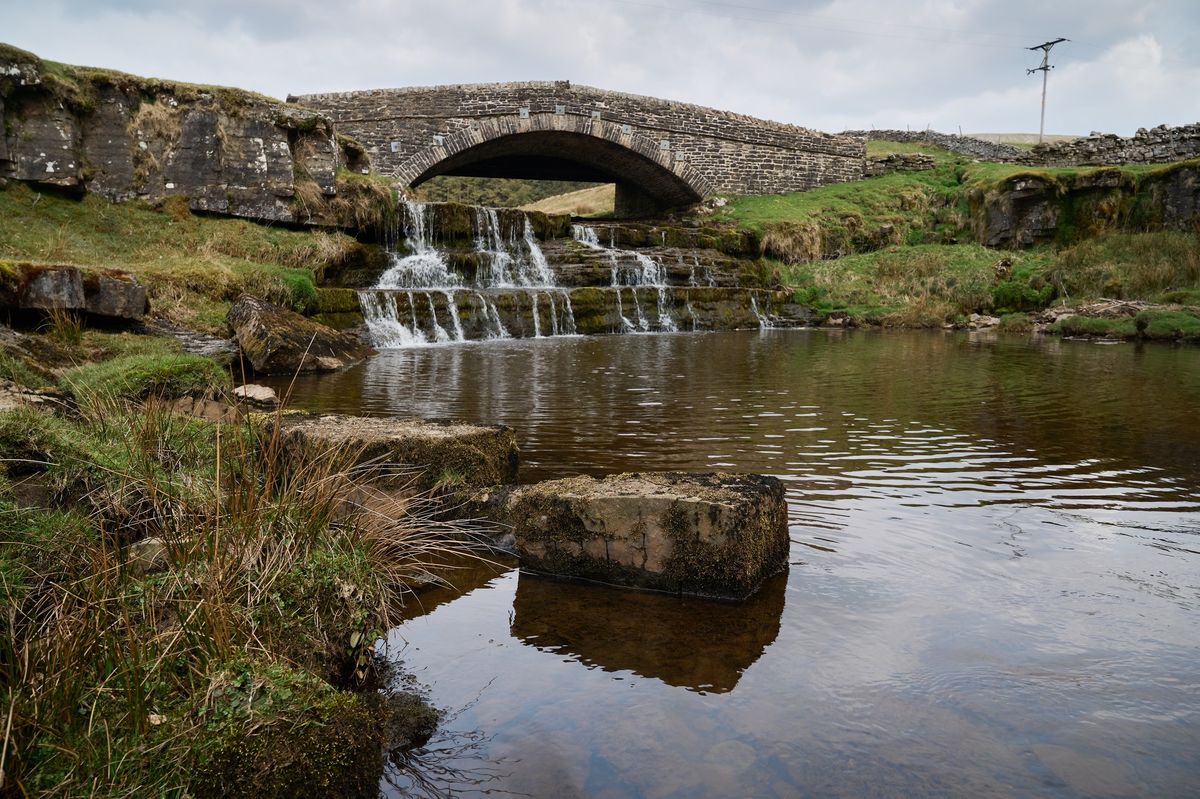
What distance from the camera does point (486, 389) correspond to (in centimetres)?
995

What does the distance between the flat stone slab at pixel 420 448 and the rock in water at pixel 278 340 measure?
5.94 metres

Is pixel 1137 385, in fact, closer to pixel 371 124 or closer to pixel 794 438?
pixel 794 438

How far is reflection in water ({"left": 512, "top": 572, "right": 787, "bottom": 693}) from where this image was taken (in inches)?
123

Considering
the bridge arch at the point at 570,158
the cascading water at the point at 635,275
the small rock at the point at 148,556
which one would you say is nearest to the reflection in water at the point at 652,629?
the small rock at the point at 148,556

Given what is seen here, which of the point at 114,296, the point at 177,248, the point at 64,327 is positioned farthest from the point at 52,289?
the point at 177,248

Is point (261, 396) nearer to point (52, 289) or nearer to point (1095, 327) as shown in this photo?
point (52, 289)

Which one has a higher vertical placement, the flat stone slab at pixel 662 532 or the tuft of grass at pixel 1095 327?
the tuft of grass at pixel 1095 327

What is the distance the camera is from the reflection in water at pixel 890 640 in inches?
98.1

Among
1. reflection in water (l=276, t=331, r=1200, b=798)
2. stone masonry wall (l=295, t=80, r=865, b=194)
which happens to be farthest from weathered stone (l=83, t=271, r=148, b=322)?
stone masonry wall (l=295, t=80, r=865, b=194)

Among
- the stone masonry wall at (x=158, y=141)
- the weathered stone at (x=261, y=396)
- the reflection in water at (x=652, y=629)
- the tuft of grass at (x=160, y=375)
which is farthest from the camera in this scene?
the stone masonry wall at (x=158, y=141)

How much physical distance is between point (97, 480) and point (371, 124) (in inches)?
953

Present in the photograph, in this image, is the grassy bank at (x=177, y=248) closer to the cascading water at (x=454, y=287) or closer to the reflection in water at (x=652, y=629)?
the cascading water at (x=454, y=287)

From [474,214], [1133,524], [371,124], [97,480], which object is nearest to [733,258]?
[474,214]

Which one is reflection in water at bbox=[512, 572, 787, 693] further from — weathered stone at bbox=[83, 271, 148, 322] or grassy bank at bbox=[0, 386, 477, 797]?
weathered stone at bbox=[83, 271, 148, 322]
